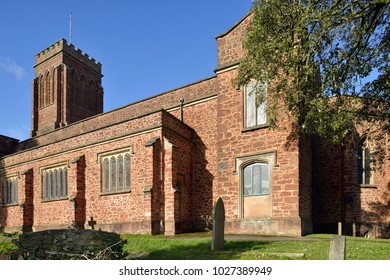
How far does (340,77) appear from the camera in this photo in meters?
11.8

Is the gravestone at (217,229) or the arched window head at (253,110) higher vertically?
the arched window head at (253,110)

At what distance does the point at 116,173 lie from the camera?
19297 millimetres

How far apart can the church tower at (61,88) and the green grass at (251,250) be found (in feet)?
92.5

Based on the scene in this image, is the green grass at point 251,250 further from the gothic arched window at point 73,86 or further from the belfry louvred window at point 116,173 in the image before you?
the gothic arched window at point 73,86

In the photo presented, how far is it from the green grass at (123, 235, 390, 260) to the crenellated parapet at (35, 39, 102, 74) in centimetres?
3123

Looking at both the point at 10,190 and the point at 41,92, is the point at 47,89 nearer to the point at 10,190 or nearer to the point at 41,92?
the point at 41,92

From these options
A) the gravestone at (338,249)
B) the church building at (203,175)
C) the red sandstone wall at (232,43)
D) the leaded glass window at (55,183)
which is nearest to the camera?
the gravestone at (338,249)

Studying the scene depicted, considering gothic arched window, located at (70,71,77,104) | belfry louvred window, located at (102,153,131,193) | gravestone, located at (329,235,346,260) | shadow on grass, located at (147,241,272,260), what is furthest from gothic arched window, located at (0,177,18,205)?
gravestone, located at (329,235,346,260)

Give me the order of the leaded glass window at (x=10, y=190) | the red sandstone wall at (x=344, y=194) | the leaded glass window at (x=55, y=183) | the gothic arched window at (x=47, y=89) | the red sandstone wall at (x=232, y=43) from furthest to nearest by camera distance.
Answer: the gothic arched window at (x=47, y=89) < the leaded glass window at (x=10, y=190) < the leaded glass window at (x=55, y=183) < the red sandstone wall at (x=344, y=194) < the red sandstone wall at (x=232, y=43)

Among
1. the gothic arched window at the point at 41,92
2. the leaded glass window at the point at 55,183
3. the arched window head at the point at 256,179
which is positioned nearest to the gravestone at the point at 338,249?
the arched window head at the point at 256,179

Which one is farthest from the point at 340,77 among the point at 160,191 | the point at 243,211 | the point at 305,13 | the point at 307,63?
the point at 160,191

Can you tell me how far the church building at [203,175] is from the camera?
15.9 metres

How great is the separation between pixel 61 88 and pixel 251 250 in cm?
3338

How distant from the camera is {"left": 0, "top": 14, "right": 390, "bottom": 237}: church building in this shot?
15859 mm
